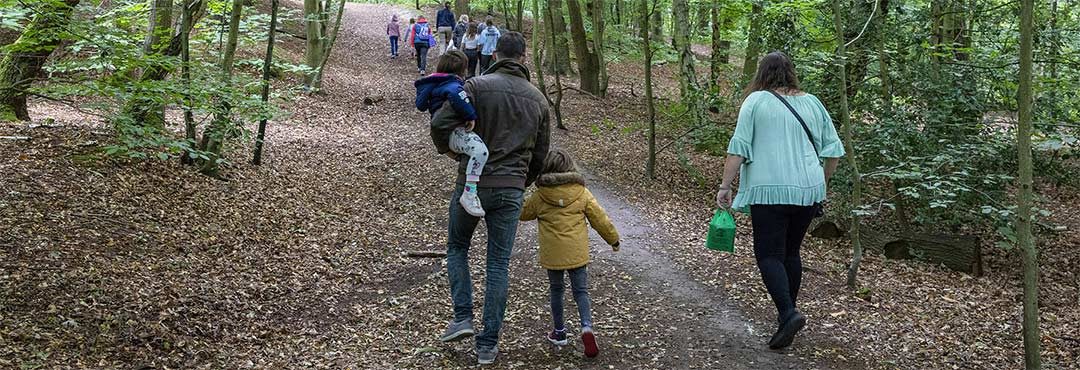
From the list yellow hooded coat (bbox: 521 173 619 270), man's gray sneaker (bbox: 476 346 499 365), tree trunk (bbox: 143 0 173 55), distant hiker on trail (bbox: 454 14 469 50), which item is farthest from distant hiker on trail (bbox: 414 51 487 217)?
distant hiker on trail (bbox: 454 14 469 50)

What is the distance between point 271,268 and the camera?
21.5 ft

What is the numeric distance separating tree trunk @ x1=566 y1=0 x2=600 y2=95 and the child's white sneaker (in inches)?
520

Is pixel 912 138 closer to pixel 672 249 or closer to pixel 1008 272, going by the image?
pixel 1008 272

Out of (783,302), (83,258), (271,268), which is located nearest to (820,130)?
(783,302)

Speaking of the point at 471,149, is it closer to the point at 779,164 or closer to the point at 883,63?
the point at 779,164

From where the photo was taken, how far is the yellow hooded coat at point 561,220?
457 centimetres

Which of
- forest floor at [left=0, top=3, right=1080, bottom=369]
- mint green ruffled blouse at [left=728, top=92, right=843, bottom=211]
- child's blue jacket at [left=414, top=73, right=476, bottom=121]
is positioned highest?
child's blue jacket at [left=414, top=73, right=476, bottom=121]

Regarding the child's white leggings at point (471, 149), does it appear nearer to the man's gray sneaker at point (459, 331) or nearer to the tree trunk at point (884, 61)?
the man's gray sneaker at point (459, 331)

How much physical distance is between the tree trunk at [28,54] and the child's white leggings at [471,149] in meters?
3.32

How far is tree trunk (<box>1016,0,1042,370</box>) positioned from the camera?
14.4 ft

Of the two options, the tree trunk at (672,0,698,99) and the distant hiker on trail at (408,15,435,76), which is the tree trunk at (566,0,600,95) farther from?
the distant hiker on trail at (408,15,435,76)

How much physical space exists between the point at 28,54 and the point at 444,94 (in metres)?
6.12

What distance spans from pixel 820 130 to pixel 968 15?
6.21 m

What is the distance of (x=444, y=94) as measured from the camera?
4227 mm
